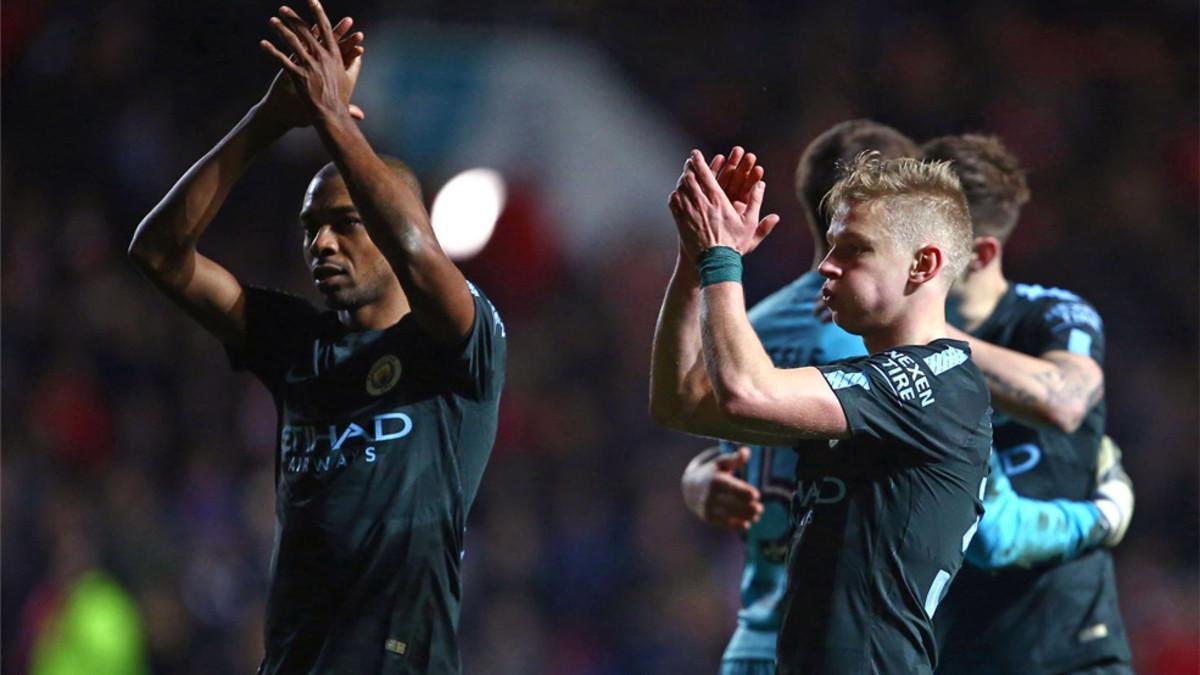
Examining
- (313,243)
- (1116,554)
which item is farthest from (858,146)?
(1116,554)

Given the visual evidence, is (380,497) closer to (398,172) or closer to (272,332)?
(272,332)

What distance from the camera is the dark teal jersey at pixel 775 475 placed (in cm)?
446

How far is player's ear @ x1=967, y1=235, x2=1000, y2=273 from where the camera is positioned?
458 cm

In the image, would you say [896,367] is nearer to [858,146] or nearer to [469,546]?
[858,146]

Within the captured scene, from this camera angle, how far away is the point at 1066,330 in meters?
4.53

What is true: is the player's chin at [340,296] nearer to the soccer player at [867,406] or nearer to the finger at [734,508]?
the soccer player at [867,406]

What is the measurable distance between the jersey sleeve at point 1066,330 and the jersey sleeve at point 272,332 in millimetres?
2097

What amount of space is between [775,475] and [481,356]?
3.93 feet

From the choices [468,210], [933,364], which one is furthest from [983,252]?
[468,210]

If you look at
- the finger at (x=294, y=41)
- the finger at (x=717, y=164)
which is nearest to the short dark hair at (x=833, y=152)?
the finger at (x=717, y=164)

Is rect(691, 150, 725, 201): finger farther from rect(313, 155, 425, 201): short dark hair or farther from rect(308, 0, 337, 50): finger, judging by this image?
rect(308, 0, 337, 50): finger

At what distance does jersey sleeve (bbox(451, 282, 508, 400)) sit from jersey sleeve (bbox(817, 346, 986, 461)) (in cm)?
89

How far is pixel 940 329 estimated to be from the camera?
347 centimetres

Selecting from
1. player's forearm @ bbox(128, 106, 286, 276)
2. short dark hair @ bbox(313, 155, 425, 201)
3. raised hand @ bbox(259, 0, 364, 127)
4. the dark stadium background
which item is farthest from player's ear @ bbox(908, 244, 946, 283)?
the dark stadium background
